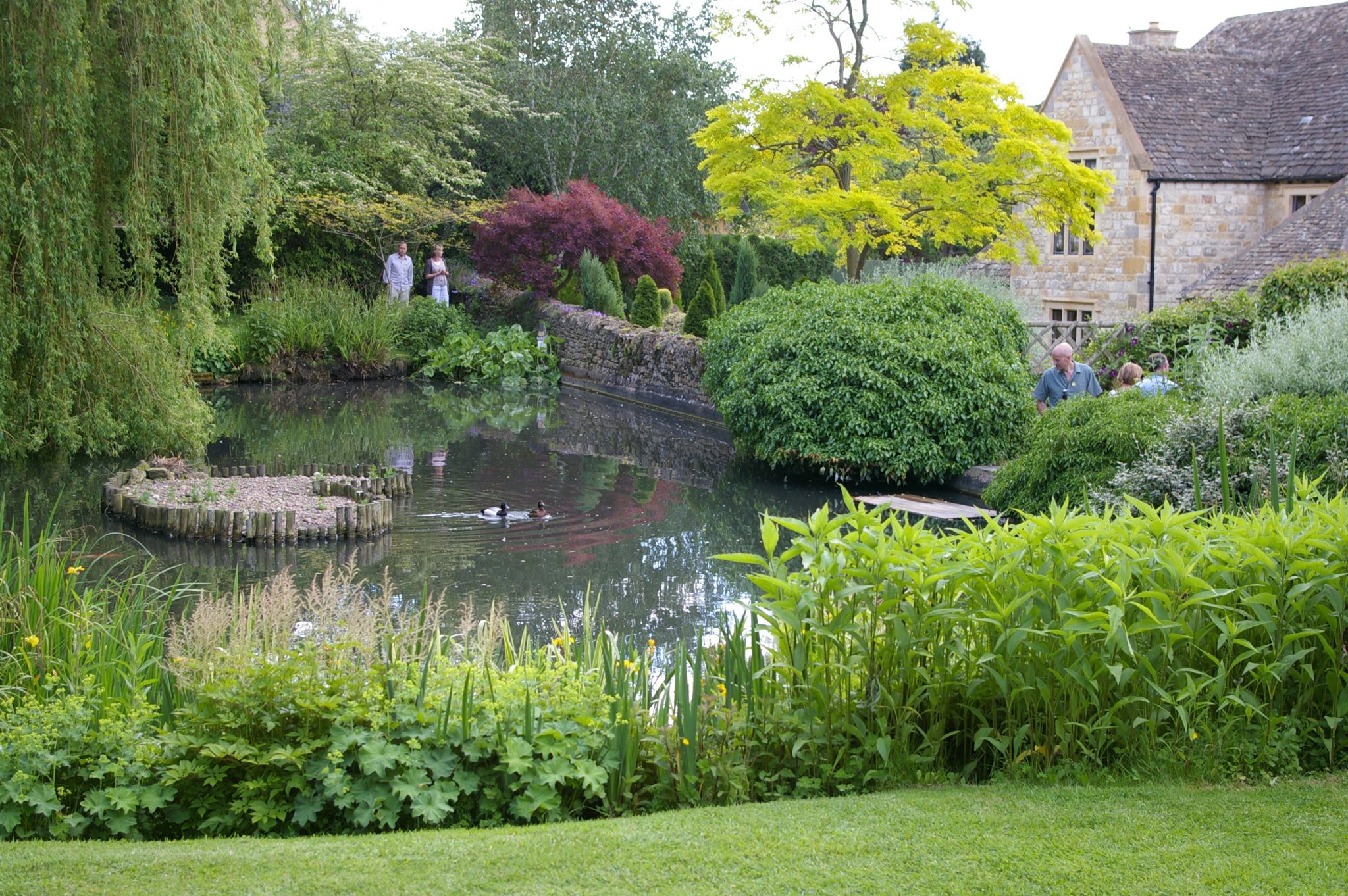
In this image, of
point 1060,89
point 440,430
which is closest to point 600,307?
point 440,430

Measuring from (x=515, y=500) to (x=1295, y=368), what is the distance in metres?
7.41

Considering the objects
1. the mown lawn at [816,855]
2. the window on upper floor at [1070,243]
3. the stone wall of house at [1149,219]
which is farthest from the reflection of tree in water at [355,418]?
the window on upper floor at [1070,243]

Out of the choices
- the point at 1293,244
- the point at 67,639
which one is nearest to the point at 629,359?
the point at 1293,244

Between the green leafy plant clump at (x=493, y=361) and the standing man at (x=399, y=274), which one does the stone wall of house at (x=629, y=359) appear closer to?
the green leafy plant clump at (x=493, y=361)

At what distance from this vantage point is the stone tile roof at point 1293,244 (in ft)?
69.2

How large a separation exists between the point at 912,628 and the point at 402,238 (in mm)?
25670

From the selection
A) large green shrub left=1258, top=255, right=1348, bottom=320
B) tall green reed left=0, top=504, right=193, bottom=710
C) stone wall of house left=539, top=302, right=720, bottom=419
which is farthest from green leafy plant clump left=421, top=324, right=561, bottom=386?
tall green reed left=0, top=504, right=193, bottom=710

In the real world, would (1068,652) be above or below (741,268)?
below

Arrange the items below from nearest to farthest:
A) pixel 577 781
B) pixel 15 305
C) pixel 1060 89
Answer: pixel 577 781
pixel 15 305
pixel 1060 89

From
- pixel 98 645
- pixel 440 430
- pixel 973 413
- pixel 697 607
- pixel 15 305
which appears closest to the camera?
pixel 98 645

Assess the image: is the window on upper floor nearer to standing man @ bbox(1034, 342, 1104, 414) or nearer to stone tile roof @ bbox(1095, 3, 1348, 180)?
stone tile roof @ bbox(1095, 3, 1348, 180)

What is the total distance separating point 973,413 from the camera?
1359cm

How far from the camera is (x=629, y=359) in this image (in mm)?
23219

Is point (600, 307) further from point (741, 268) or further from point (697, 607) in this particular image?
point (697, 607)
